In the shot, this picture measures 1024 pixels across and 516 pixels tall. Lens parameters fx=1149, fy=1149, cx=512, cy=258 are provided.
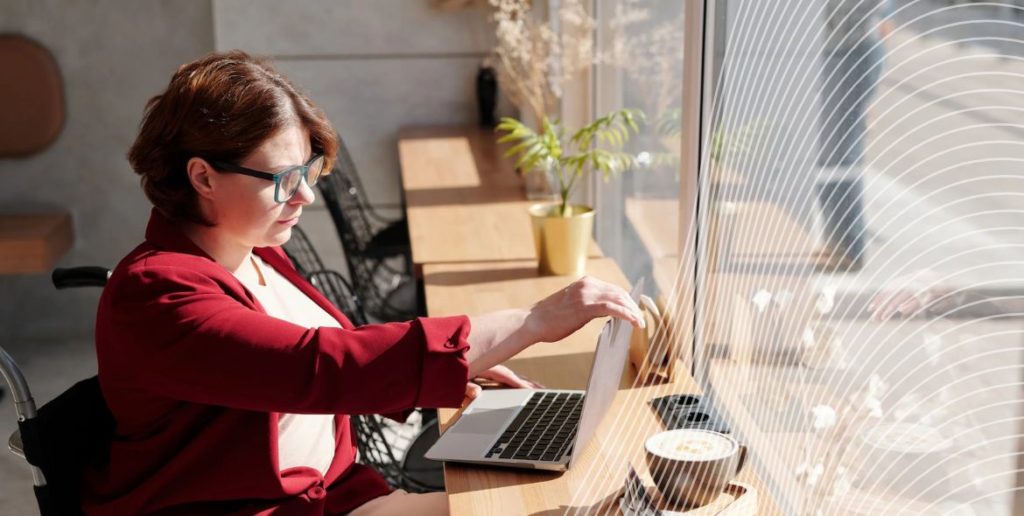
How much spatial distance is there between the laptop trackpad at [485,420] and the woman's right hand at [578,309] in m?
0.21

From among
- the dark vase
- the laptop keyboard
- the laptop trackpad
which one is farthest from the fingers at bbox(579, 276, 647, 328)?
the dark vase

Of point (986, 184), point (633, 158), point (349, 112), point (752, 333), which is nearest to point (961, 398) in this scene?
point (986, 184)

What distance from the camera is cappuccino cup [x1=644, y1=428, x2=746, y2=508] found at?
1350 mm

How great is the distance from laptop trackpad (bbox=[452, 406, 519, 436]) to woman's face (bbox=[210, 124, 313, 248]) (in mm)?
379

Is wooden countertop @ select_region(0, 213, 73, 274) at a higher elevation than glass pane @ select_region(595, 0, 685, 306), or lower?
lower

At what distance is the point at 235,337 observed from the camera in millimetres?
1386

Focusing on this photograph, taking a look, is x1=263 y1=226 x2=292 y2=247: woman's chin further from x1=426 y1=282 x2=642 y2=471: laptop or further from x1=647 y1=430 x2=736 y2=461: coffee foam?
x1=647 y1=430 x2=736 y2=461: coffee foam

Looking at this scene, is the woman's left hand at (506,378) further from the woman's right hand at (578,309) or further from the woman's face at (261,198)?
the woman's face at (261,198)

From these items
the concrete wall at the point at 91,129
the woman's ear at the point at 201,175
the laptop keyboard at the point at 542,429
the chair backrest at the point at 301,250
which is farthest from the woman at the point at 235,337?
the concrete wall at the point at 91,129

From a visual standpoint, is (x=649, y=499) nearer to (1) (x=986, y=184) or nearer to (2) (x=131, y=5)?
(1) (x=986, y=184)

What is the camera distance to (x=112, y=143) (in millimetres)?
4535

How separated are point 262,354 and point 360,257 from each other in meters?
2.28

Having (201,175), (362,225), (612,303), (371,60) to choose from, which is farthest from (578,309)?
(371,60)

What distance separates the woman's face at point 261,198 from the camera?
151 centimetres
